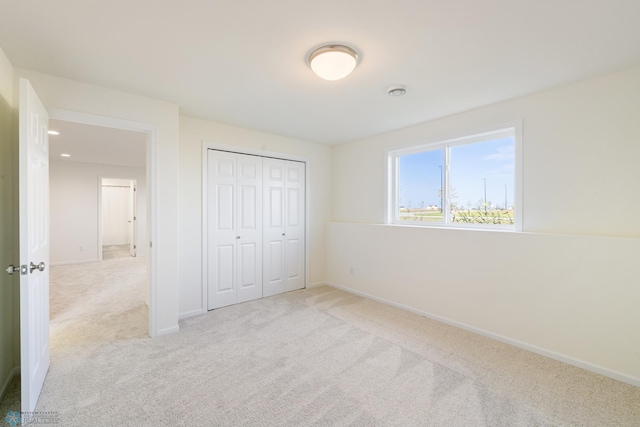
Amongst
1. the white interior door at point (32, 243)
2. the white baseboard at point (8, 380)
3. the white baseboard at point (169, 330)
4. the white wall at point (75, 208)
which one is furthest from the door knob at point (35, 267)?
the white wall at point (75, 208)

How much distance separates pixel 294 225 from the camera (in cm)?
441

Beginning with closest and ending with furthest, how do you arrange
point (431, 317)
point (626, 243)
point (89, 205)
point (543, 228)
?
point (626, 243) < point (543, 228) < point (431, 317) < point (89, 205)

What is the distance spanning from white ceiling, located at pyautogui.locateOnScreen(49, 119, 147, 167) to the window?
390cm

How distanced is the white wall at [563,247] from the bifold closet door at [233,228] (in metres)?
2.20

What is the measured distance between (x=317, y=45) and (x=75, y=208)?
7309 mm

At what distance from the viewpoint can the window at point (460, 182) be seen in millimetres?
2918

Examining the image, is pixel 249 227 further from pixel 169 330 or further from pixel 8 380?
pixel 8 380

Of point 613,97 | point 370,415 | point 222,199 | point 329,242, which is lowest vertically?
point 370,415

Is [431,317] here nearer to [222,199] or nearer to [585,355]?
[585,355]

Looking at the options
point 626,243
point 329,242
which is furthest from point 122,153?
point 626,243

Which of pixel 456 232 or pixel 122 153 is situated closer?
pixel 456 232

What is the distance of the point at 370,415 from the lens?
1742mm

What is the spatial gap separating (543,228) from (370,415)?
2272 millimetres

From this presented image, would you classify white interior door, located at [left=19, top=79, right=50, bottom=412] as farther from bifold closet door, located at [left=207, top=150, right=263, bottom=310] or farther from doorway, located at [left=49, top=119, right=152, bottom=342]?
bifold closet door, located at [left=207, top=150, right=263, bottom=310]
